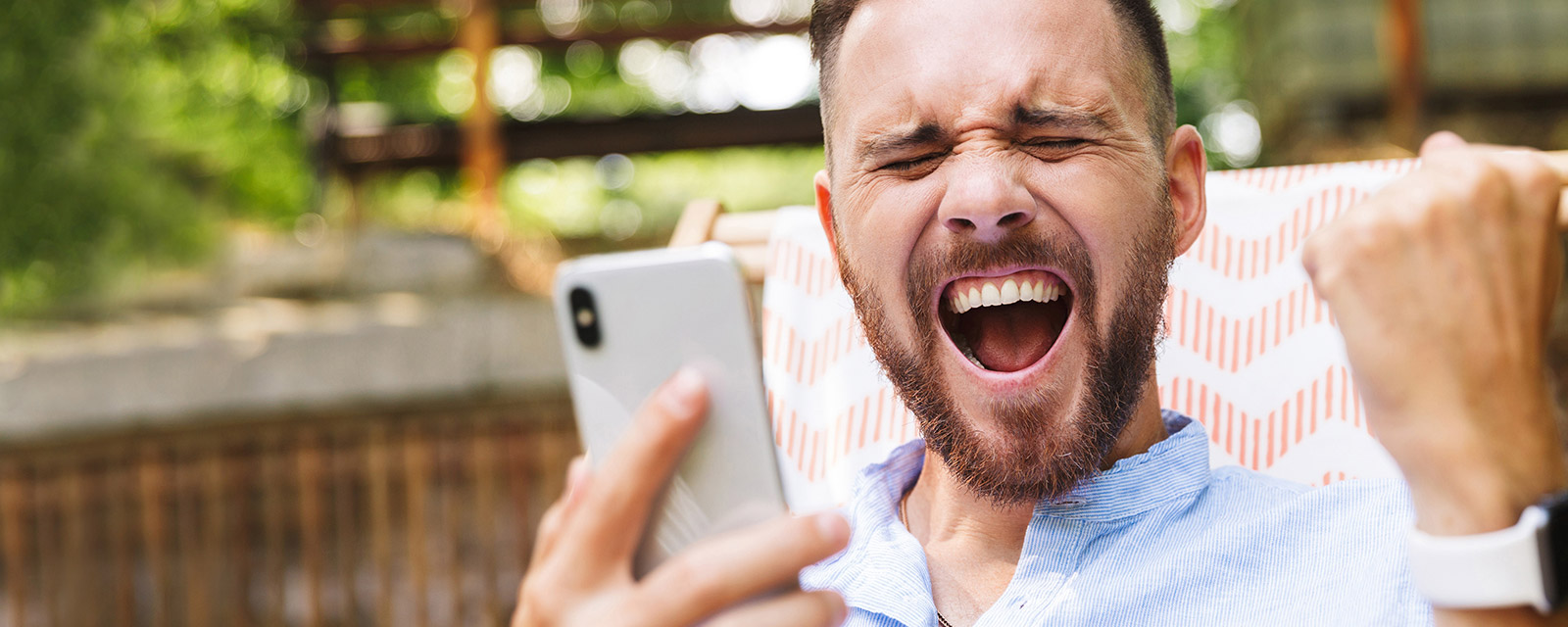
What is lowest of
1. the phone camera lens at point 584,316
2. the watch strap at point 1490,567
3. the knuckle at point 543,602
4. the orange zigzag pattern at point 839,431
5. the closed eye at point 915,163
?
the orange zigzag pattern at point 839,431

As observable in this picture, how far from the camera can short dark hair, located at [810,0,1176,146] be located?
117 centimetres

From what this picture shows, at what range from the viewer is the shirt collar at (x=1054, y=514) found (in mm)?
1107

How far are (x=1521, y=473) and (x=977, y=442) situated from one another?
509 millimetres

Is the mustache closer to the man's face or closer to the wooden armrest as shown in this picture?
the man's face

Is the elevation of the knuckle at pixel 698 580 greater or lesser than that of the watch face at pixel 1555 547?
greater

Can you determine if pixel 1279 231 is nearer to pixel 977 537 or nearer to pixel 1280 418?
pixel 1280 418

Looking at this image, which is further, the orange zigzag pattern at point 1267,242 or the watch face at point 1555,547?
the orange zigzag pattern at point 1267,242

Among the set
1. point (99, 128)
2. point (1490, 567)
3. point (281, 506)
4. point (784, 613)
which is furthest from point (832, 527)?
point (281, 506)

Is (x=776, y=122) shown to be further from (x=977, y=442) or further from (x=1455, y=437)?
(x=1455, y=437)

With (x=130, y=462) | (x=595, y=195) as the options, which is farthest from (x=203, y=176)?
(x=595, y=195)

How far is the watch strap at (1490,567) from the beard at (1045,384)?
404 mm

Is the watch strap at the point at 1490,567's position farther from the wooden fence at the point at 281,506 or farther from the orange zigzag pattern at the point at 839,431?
the wooden fence at the point at 281,506

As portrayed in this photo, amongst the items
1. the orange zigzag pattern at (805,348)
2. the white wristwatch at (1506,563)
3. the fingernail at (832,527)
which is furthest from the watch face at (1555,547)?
the orange zigzag pattern at (805,348)

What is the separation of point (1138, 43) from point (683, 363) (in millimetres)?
703
